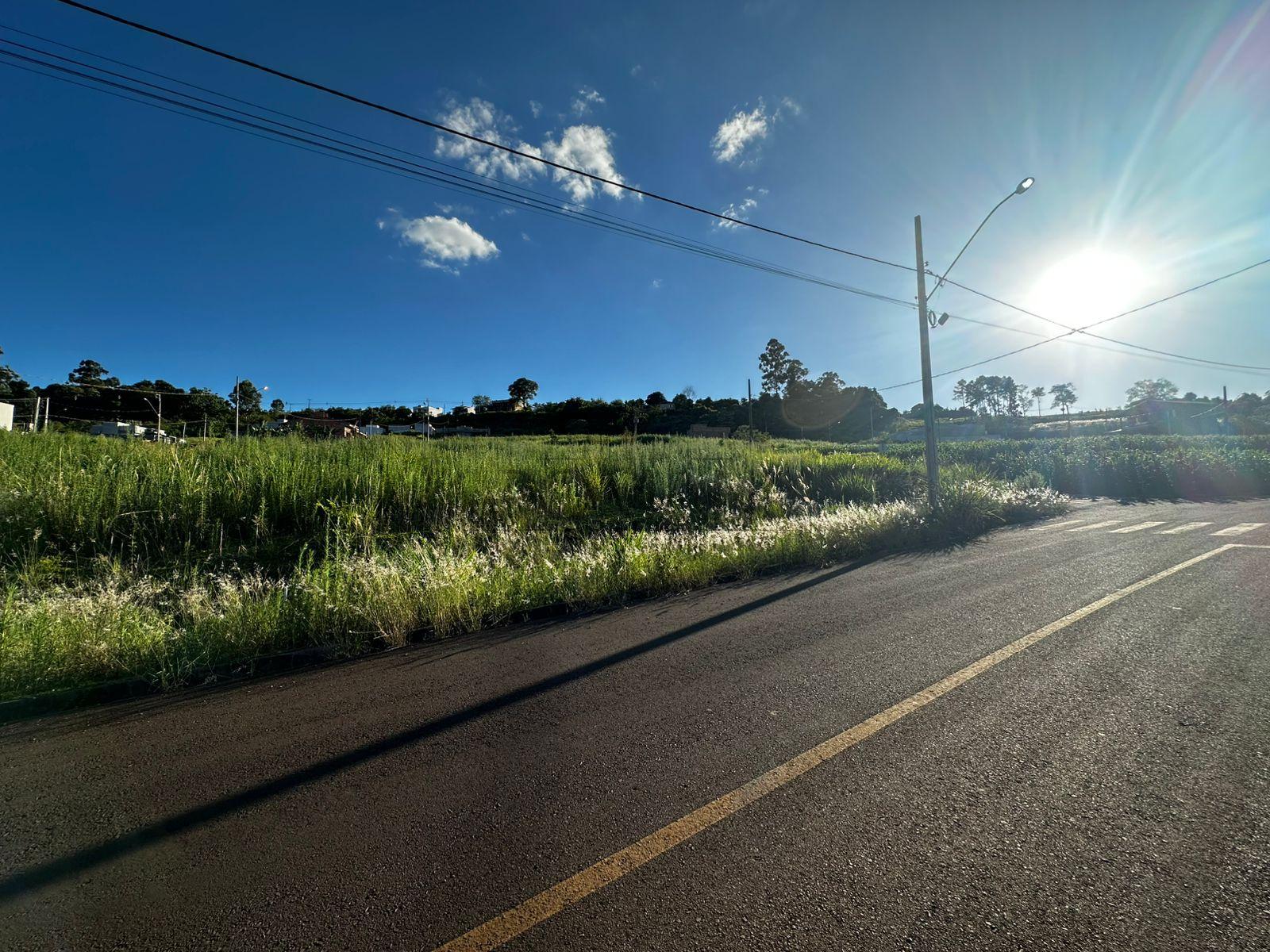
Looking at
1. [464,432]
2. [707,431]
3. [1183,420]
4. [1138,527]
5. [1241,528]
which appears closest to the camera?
[1241,528]

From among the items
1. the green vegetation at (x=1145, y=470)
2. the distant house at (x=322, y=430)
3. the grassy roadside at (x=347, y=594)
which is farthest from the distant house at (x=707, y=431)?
the grassy roadside at (x=347, y=594)

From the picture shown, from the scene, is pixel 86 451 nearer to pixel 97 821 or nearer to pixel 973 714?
pixel 97 821

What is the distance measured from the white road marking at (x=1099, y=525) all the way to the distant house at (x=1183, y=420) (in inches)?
1770

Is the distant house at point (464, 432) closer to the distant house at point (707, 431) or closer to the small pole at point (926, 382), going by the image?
the distant house at point (707, 431)

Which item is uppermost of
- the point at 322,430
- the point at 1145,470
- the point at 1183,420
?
the point at 1183,420

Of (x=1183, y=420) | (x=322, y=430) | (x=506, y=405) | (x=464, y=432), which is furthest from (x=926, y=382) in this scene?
(x=506, y=405)

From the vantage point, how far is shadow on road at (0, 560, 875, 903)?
2115 millimetres

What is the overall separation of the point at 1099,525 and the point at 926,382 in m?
4.77

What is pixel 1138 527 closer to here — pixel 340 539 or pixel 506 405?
pixel 340 539

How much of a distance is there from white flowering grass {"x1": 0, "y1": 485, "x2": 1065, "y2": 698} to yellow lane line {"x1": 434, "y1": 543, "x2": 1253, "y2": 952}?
350 centimetres

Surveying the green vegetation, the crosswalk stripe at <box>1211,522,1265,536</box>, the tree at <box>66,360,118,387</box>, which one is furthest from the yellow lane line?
the tree at <box>66,360,118,387</box>

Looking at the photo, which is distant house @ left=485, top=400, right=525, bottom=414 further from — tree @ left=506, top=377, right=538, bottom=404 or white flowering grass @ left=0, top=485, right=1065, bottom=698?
white flowering grass @ left=0, top=485, right=1065, bottom=698

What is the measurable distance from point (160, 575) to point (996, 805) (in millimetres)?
8685

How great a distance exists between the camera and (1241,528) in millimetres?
10258
